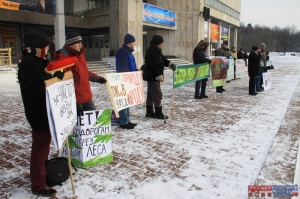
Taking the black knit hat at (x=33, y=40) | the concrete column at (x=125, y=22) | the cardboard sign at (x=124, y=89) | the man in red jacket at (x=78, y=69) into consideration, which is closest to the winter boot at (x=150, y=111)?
the cardboard sign at (x=124, y=89)

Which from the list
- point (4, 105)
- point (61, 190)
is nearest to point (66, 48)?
point (61, 190)

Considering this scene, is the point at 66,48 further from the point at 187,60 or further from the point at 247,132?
the point at 187,60

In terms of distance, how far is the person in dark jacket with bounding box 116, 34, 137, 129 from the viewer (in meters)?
5.41

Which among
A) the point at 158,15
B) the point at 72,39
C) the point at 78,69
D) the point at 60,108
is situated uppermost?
the point at 158,15

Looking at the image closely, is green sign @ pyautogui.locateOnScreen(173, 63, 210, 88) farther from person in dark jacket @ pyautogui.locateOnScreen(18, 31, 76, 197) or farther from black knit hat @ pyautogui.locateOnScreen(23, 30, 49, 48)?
black knit hat @ pyautogui.locateOnScreen(23, 30, 49, 48)

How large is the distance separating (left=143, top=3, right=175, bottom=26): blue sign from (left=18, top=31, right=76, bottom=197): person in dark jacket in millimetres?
21890

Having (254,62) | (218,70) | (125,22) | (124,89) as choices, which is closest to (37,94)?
(124,89)

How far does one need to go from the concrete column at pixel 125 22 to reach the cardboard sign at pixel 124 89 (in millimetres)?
13420

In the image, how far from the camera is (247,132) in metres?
5.39

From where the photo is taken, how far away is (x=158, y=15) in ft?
84.2

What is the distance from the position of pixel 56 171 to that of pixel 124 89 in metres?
2.46

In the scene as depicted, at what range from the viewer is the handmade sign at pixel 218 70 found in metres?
9.60

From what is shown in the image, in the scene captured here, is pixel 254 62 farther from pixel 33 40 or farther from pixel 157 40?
pixel 33 40

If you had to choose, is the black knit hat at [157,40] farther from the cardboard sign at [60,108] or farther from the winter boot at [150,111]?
the cardboard sign at [60,108]
